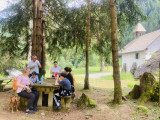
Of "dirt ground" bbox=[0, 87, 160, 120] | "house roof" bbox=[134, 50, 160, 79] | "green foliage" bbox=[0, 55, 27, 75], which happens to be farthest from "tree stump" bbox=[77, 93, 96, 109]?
"green foliage" bbox=[0, 55, 27, 75]

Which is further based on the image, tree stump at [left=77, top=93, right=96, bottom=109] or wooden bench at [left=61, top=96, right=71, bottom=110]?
tree stump at [left=77, top=93, right=96, bottom=109]

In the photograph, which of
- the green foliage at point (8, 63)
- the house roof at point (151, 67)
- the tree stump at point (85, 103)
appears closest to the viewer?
the tree stump at point (85, 103)

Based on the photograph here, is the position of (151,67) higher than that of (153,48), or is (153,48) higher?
(153,48)

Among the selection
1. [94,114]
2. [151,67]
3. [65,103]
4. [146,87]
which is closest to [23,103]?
[65,103]

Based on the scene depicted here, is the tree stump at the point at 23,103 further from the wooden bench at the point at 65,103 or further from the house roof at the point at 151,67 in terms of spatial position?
the house roof at the point at 151,67

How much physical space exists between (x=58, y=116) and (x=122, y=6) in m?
7.32

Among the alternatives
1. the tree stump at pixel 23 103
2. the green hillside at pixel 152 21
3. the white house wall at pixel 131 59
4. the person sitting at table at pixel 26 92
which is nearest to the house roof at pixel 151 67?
the person sitting at table at pixel 26 92

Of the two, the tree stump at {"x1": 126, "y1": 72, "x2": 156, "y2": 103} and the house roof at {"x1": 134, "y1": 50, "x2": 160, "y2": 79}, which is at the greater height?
the house roof at {"x1": 134, "y1": 50, "x2": 160, "y2": 79}

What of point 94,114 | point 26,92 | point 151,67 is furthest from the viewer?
point 151,67

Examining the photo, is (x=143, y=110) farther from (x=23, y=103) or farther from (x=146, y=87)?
(x=23, y=103)

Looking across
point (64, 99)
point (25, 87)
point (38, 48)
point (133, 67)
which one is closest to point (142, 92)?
point (64, 99)

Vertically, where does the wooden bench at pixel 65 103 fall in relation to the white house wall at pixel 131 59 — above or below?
below

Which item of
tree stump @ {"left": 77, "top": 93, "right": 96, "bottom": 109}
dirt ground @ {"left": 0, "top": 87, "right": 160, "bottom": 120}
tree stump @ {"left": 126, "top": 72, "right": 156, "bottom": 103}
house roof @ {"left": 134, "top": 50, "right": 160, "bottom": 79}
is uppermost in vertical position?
house roof @ {"left": 134, "top": 50, "right": 160, "bottom": 79}

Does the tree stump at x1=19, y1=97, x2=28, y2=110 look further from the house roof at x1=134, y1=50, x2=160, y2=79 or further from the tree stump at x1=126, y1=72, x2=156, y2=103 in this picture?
the house roof at x1=134, y1=50, x2=160, y2=79
